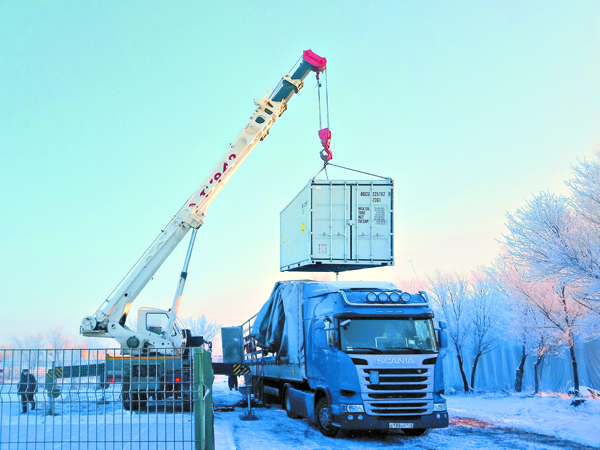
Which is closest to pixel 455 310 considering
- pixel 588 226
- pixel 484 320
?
pixel 484 320

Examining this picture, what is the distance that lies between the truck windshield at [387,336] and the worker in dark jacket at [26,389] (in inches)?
242

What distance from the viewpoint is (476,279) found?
31.7 meters

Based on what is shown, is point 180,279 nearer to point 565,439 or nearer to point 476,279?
point 565,439

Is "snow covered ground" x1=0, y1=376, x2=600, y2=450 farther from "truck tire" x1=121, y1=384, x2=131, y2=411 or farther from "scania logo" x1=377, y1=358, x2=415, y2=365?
"scania logo" x1=377, y1=358, x2=415, y2=365

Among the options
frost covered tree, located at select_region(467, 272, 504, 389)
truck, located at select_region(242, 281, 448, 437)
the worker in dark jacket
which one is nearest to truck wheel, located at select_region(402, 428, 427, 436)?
truck, located at select_region(242, 281, 448, 437)

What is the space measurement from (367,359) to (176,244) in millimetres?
8285

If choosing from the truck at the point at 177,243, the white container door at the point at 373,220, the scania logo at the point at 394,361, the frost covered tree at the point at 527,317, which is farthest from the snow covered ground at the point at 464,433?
the frost covered tree at the point at 527,317

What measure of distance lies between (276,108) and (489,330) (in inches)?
664

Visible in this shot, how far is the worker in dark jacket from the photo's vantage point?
6.27 m

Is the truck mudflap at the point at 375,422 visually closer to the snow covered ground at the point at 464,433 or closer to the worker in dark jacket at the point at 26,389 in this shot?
the snow covered ground at the point at 464,433

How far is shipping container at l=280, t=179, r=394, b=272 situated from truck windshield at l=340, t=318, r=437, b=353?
3.56m

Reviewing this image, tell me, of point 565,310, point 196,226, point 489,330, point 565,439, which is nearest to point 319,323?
point 565,439

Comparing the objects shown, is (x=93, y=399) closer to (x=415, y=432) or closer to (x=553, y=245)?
(x=415, y=432)

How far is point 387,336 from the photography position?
1129cm
